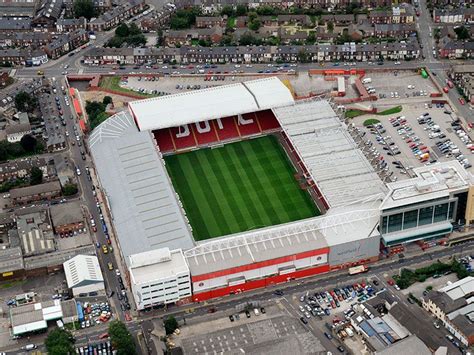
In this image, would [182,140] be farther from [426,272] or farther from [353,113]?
[426,272]

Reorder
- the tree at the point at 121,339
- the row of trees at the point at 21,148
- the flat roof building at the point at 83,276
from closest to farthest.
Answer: the tree at the point at 121,339, the flat roof building at the point at 83,276, the row of trees at the point at 21,148

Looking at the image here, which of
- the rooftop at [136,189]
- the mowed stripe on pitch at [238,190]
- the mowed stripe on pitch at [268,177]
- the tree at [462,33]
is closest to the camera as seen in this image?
the rooftop at [136,189]

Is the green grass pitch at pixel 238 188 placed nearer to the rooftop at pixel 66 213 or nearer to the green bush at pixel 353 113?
the green bush at pixel 353 113

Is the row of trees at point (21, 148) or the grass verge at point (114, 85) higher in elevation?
the grass verge at point (114, 85)

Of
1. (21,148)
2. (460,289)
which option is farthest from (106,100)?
(460,289)

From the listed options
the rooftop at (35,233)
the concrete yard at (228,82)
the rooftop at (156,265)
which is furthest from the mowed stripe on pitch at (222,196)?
the rooftop at (35,233)

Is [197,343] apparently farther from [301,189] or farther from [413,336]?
[301,189]

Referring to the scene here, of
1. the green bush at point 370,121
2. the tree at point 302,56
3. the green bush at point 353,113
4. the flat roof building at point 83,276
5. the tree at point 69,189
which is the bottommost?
the flat roof building at point 83,276
